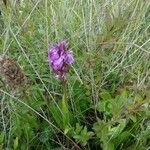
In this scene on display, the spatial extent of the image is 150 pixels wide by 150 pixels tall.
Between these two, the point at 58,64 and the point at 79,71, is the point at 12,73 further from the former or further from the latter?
the point at 79,71

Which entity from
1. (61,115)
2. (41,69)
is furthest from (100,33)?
(61,115)

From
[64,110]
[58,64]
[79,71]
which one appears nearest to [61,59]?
[58,64]

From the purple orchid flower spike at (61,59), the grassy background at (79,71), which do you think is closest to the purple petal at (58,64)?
the purple orchid flower spike at (61,59)

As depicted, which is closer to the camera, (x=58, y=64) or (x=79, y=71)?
Result: (x=58, y=64)

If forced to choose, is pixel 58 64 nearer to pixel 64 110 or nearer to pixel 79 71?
pixel 64 110

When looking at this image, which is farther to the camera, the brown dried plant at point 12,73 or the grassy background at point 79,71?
the grassy background at point 79,71

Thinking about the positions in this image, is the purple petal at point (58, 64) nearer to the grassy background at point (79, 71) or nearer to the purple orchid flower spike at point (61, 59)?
the purple orchid flower spike at point (61, 59)

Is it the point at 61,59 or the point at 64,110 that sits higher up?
the point at 61,59

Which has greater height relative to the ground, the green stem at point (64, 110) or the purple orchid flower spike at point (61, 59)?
the purple orchid flower spike at point (61, 59)

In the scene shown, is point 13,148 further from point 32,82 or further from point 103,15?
point 103,15
